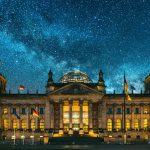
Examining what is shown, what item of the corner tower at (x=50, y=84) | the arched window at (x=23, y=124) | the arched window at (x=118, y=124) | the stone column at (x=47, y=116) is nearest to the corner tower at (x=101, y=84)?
the arched window at (x=118, y=124)

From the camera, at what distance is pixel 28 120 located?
136 meters

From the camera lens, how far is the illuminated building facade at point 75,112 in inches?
5202

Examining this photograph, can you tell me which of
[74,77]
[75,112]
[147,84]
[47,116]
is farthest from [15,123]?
[147,84]

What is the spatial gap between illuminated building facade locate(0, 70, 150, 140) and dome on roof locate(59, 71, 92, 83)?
445 cm

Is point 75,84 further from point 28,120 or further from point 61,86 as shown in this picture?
point 28,120

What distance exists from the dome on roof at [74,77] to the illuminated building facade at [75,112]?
4446 mm

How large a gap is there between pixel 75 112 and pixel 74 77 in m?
14.5

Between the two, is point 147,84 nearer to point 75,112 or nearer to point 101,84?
point 101,84

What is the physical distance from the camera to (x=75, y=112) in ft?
439

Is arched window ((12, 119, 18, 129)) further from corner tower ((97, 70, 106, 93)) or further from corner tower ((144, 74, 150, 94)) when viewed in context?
corner tower ((144, 74, 150, 94))

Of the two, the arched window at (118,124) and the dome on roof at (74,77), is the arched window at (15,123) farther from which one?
the arched window at (118,124)

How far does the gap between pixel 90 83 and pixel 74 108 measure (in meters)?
13.5

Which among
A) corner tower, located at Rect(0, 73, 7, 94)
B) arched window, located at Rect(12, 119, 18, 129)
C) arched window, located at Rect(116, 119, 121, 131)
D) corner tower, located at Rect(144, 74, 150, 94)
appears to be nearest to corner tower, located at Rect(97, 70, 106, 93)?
arched window, located at Rect(116, 119, 121, 131)

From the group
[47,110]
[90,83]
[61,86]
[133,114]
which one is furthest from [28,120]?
[133,114]
